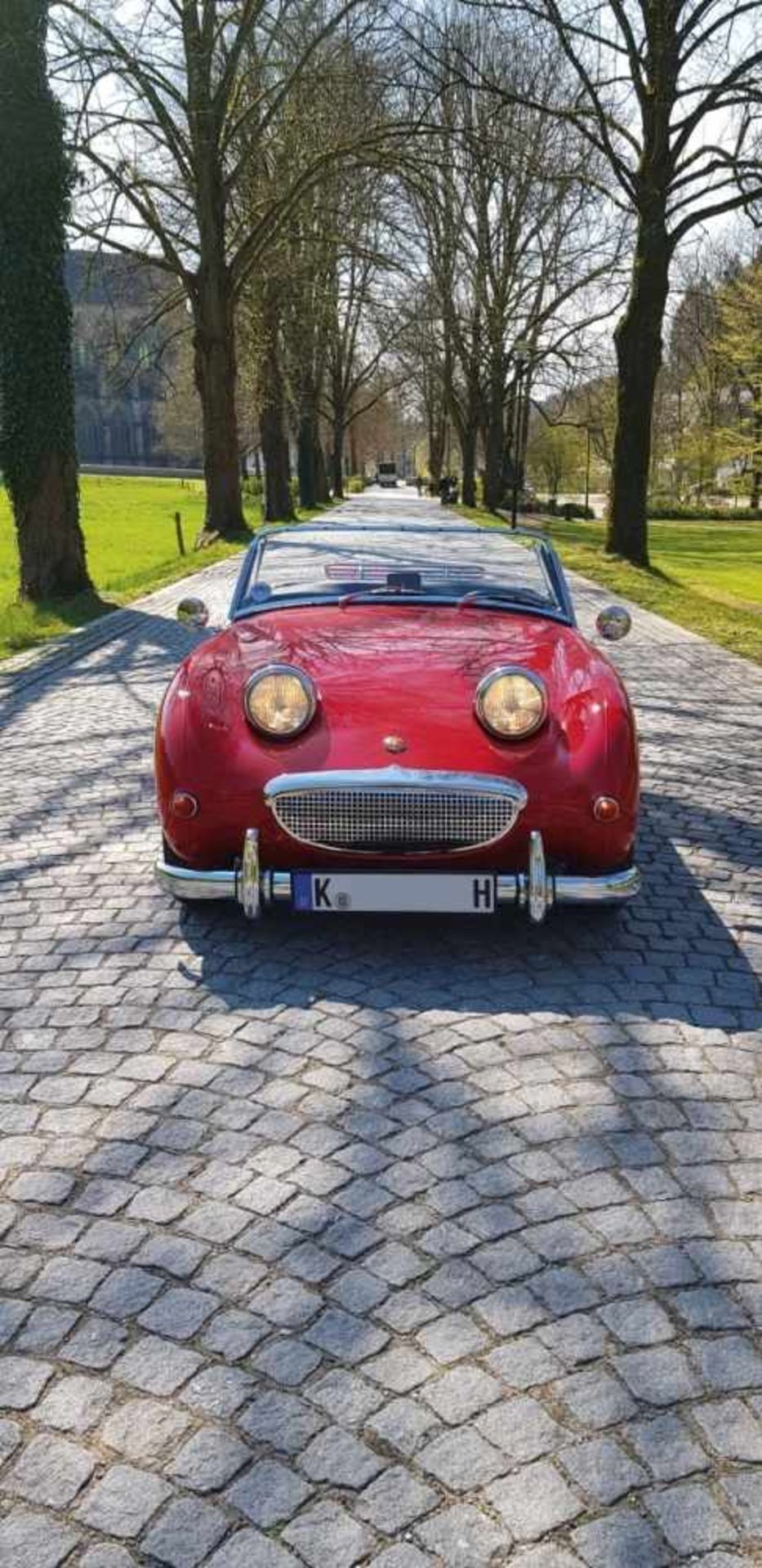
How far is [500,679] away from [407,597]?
1.09 m

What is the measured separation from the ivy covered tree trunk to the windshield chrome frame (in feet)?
25.2

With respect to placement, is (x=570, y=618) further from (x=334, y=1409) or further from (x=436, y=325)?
(x=436, y=325)

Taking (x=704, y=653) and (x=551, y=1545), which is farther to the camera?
(x=704, y=653)

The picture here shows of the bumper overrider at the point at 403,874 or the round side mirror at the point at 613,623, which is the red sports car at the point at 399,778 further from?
the round side mirror at the point at 613,623

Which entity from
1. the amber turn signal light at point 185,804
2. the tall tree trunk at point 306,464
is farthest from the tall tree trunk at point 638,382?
the tall tree trunk at point 306,464

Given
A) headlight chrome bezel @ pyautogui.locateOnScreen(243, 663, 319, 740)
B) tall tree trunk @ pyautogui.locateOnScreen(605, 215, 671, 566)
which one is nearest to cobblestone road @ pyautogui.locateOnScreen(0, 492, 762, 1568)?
headlight chrome bezel @ pyautogui.locateOnScreen(243, 663, 319, 740)

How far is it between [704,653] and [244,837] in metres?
7.97

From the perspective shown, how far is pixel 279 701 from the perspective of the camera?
3.82 m

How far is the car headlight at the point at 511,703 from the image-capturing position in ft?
12.3

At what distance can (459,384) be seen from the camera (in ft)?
155

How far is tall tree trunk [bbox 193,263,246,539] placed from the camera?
19391 mm

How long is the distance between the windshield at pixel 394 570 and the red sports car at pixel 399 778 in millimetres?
609

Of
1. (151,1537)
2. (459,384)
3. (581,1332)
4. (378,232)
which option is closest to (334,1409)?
(151,1537)

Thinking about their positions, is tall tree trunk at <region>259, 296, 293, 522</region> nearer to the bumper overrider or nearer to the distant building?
the distant building
